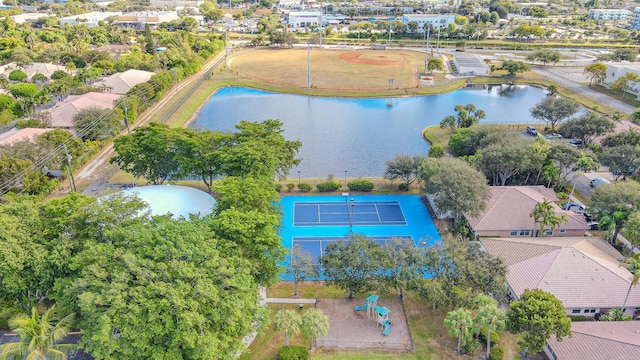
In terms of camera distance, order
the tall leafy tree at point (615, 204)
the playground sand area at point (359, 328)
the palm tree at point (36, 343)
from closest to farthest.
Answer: the palm tree at point (36, 343), the playground sand area at point (359, 328), the tall leafy tree at point (615, 204)

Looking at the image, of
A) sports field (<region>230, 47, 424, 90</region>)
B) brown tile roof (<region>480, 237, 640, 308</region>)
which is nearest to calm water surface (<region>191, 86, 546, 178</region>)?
sports field (<region>230, 47, 424, 90</region>)

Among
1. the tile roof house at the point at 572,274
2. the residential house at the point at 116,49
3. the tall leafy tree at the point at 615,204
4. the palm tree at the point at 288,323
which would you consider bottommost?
the tile roof house at the point at 572,274

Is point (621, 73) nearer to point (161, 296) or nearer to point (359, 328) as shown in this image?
point (359, 328)

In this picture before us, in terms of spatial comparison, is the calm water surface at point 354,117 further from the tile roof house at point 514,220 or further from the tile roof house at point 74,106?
the tile roof house at point 514,220

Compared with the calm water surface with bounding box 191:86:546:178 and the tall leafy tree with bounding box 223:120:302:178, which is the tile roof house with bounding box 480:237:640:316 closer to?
the tall leafy tree with bounding box 223:120:302:178

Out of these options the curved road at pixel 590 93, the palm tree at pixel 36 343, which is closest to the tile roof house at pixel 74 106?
the palm tree at pixel 36 343

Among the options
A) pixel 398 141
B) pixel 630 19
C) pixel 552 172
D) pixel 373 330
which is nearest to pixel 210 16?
pixel 398 141

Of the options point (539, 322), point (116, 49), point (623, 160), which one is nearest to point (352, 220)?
point (539, 322)

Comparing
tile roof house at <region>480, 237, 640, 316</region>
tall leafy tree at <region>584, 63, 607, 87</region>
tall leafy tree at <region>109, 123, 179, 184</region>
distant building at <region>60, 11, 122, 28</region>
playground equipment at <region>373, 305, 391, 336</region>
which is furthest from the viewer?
distant building at <region>60, 11, 122, 28</region>
